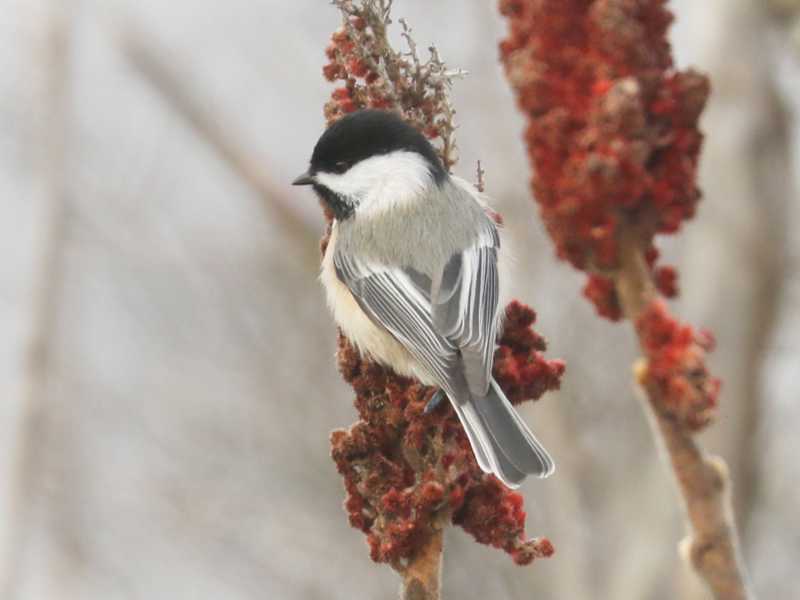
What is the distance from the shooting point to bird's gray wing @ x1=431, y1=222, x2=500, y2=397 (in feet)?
9.45

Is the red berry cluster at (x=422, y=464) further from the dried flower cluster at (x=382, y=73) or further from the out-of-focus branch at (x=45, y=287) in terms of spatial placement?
the out-of-focus branch at (x=45, y=287)

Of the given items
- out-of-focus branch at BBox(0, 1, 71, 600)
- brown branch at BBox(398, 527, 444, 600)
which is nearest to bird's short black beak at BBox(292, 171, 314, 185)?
brown branch at BBox(398, 527, 444, 600)

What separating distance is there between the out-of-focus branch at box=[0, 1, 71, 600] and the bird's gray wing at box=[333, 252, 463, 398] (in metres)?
1.73

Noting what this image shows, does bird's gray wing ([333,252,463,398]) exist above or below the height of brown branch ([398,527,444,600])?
above

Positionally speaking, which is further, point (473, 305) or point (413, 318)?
point (413, 318)

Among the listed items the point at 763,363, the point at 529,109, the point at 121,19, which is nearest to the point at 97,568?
the point at 121,19

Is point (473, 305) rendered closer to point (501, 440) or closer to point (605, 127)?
point (501, 440)

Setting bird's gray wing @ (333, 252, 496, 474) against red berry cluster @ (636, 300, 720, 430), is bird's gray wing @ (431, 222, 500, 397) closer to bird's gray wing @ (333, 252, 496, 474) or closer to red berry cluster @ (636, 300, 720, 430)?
bird's gray wing @ (333, 252, 496, 474)

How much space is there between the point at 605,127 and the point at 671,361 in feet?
1.10

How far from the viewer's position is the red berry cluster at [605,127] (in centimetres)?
177

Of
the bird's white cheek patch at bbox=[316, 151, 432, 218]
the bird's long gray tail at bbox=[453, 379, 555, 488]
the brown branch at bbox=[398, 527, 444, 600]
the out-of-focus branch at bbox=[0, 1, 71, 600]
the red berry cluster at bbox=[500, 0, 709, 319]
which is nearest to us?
the red berry cluster at bbox=[500, 0, 709, 319]

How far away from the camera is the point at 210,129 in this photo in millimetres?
10266

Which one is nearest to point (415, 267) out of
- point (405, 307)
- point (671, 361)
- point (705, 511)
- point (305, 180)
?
point (405, 307)

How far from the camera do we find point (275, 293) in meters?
10.5
